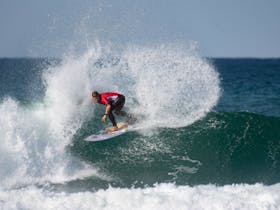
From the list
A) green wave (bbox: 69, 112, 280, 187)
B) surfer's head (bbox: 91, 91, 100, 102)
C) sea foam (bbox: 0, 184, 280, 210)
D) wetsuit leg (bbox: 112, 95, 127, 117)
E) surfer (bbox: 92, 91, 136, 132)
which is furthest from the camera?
wetsuit leg (bbox: 112, 95, 127, 117)

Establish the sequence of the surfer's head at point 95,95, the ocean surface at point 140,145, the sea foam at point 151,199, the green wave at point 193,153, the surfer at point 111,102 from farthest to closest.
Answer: the surfer at point 111,102 → the surfer's head at point 95,95 → the green wave at point 193,153 → the ocean surface at point 140,145 → the sea foam at point 151,199

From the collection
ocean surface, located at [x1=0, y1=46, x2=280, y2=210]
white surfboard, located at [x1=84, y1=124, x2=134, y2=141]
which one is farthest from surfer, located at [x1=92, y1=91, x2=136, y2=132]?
ocean surface, located at [x1=0, y1=46, x2=280, y2=210]

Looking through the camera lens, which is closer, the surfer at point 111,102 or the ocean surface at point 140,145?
the ocean surface at point 140,145

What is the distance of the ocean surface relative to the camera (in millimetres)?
8617

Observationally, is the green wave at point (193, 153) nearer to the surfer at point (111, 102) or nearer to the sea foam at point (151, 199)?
the surfer at point (111, 102)

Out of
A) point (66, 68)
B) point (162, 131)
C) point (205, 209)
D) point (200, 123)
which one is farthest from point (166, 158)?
point (66, 68)

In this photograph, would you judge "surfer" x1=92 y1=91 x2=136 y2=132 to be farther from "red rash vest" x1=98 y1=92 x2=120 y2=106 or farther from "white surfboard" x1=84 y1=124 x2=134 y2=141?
"white surfboard" x1=84 y1=124 x2=134 y2=141

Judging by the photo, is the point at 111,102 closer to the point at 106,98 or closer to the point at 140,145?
the point at 106,98

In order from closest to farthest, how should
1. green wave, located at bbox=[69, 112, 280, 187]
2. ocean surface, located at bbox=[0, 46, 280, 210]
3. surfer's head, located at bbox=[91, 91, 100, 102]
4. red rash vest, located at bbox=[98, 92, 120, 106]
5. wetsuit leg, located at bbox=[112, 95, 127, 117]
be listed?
ocean surface, located at bbox=[0, 46, 280, 210]
green wave, located at bbox=[69, 112, 280, 187]
surfer's head, located at bbox=[91, 91, 100, 102]
red rash vest, located at bbox=[98, 92, 120, 106]
wetsuit leg, located at bbox=[112, 95, 127, 117]

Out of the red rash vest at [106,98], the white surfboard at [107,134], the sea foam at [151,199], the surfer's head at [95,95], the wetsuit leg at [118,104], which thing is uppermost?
the surfer's head at [95,95]

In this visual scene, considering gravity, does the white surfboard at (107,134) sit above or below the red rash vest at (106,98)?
below

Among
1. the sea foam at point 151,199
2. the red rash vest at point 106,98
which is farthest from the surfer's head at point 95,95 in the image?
the sea foam at point 151,199

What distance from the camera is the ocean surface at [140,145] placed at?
8.62 metres

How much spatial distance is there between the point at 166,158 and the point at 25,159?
3690 millimetres
